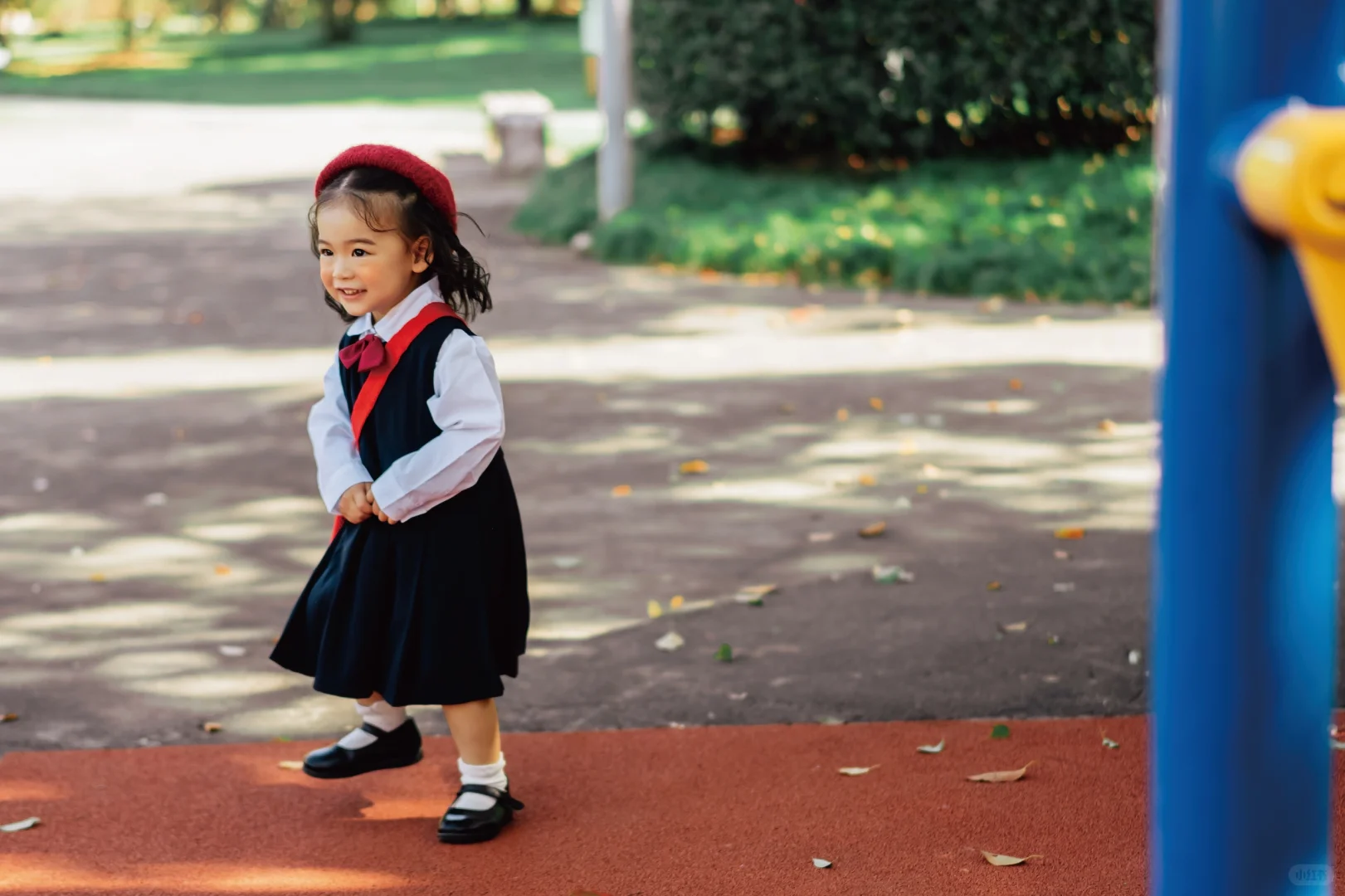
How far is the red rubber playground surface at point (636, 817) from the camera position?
3.35 meters

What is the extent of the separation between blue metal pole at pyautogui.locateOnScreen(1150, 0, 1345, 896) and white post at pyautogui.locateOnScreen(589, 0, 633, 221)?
1144 cm

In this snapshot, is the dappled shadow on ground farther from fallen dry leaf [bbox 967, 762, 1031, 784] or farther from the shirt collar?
the shirt collar

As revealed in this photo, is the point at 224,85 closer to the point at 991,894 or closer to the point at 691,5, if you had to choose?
the point at 691,5

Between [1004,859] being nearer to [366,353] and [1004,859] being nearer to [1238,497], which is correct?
[366,353]

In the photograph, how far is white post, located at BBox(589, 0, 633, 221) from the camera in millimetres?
12633

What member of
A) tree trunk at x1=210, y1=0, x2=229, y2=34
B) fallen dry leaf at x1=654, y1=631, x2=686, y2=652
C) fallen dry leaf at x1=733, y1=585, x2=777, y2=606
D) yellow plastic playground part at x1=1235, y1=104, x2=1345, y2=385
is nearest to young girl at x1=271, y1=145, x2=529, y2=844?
fallen dry leaf at x1=654, y1=631, x2=686, y2=652

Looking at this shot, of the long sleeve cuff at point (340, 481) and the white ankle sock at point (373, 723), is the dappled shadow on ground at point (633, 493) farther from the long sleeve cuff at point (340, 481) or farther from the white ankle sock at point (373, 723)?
the long sleeve cuff at point (340, 481)

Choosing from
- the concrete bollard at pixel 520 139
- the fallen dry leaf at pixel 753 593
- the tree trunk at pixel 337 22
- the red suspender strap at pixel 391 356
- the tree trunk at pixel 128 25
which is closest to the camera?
the red suspender strap at pixel 391 356

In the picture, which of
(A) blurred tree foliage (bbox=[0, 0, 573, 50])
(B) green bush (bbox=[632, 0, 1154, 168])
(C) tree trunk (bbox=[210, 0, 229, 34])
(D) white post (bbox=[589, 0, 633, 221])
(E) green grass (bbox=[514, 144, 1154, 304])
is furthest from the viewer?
(C) tree trunk (bbox=[210, 0, 229, 34])

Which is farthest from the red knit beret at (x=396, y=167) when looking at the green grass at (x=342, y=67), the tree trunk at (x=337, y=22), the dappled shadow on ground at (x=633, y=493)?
the tree trunk at (x=337, y=22)

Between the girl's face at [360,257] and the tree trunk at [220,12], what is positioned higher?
the tree trunk at [220,12]

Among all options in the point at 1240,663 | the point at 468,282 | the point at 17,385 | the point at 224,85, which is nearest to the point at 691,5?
the point at 17,385

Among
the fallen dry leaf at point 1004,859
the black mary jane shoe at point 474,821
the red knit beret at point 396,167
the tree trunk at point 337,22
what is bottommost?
the fallen dry leaf at point 1004,859

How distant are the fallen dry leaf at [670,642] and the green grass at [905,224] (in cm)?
618
